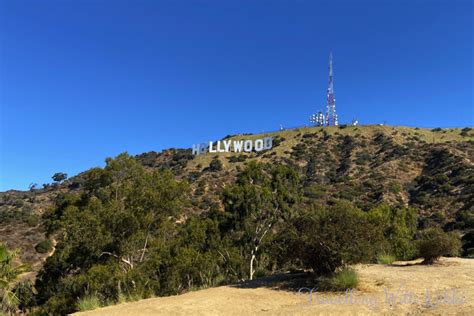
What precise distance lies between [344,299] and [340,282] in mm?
1160

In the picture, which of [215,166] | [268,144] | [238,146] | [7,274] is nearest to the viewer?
[7,274]

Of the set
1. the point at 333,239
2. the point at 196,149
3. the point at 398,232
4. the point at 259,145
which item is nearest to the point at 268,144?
the point at 259,145

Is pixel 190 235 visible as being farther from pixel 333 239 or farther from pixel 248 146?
pixel 248 146

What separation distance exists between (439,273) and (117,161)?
17924mm

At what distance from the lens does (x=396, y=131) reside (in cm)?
9688

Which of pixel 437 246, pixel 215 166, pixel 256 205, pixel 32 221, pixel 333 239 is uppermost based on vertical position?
pixel 215 166

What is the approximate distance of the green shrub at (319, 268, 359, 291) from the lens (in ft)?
39.2

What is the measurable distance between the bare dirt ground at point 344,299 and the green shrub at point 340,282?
0.90 ft

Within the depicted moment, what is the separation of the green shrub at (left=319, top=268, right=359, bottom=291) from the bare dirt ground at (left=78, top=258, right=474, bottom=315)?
274 mm

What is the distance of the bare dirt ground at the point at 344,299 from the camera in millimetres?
9670

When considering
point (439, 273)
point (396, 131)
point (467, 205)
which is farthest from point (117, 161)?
point (396, 131)

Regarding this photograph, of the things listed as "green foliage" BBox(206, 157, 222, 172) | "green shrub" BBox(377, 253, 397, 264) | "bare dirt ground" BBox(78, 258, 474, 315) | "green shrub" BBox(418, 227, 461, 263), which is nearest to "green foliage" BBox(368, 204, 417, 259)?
"green shrub" BBox(377, 253, 397, 264)

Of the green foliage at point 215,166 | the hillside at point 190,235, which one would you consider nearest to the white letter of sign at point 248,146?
the green foliage at point 215,166

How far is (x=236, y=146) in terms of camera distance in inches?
3789
